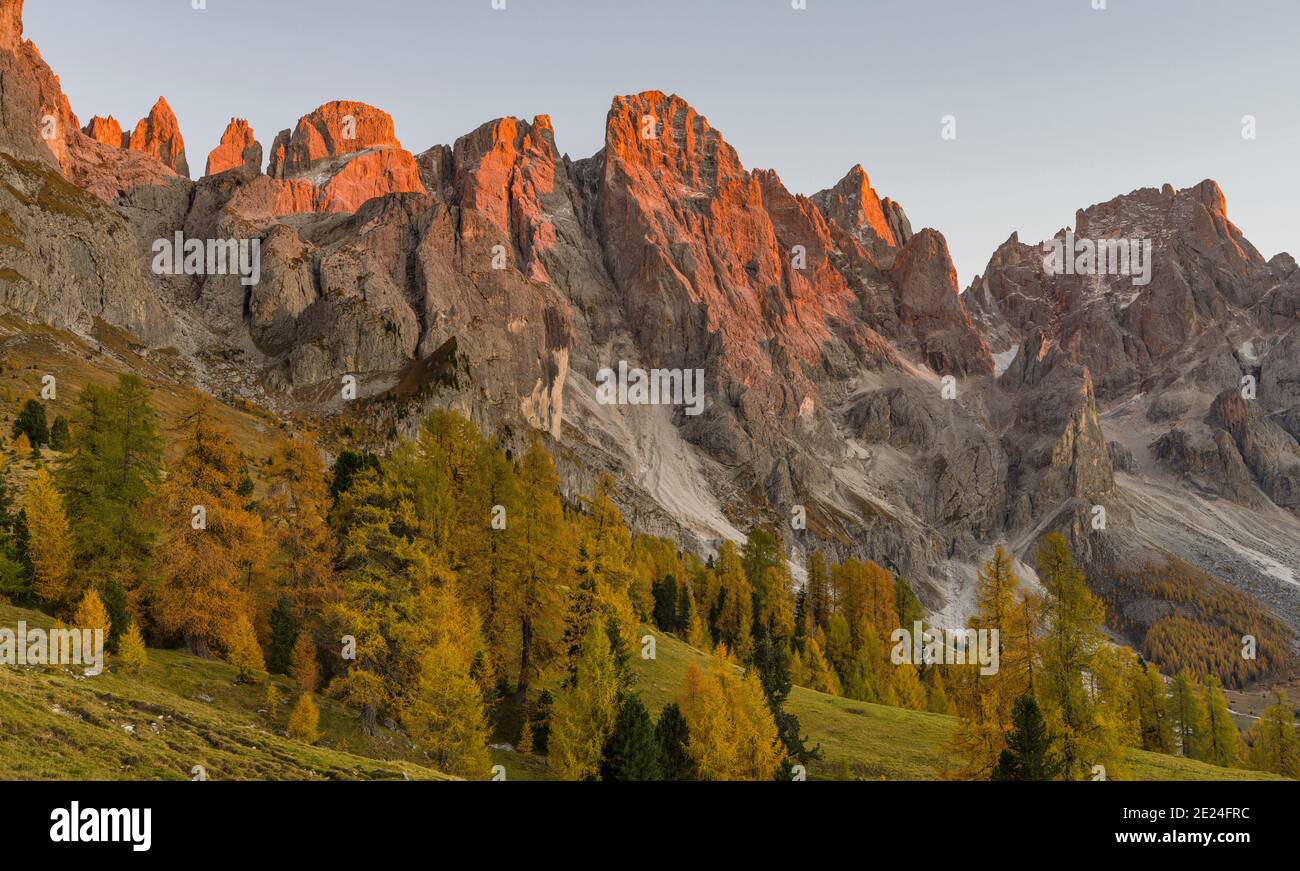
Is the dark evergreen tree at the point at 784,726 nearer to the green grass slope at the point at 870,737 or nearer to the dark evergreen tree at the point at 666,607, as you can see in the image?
the green grass slope at the point at 870,737

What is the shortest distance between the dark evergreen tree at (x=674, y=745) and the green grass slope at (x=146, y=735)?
34.3 feet

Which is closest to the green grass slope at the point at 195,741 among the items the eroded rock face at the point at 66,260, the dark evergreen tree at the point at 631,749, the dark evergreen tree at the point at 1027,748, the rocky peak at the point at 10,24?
Result: the dark evergreen tree at the point at 1027,748

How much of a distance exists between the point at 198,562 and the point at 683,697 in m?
23.4

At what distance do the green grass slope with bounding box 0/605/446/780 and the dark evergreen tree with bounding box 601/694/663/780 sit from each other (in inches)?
292

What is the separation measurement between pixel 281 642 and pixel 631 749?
60.1ft

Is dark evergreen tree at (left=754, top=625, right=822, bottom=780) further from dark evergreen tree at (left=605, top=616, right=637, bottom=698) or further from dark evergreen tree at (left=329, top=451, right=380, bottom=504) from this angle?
dark evergreen tree at (left=329, top=451, right=380, bottom=504)

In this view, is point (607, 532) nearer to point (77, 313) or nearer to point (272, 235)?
point (77, 313)

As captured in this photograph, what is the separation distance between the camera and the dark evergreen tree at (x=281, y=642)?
123ft

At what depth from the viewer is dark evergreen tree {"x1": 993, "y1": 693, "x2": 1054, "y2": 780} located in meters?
30.1

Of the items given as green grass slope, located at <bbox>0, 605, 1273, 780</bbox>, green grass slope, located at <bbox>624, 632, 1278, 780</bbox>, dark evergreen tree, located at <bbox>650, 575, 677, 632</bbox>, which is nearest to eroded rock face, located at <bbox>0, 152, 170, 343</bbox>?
dark evergreen tree, located at <bbox>650, 575, 677, 632</bbox>

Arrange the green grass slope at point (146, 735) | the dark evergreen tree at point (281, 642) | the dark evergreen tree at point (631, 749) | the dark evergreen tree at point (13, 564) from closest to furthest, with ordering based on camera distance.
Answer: the green grass slope at point (146, 735), the dark evergreen tree at point (631, 749), the dark evergreen tree at point (13, 564), the dark evergreen tree at point (281, 642)

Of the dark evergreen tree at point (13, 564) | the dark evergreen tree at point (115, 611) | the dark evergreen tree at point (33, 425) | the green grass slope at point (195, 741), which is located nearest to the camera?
the green grass slope at point (195, 741)

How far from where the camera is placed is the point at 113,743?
19.5 m
